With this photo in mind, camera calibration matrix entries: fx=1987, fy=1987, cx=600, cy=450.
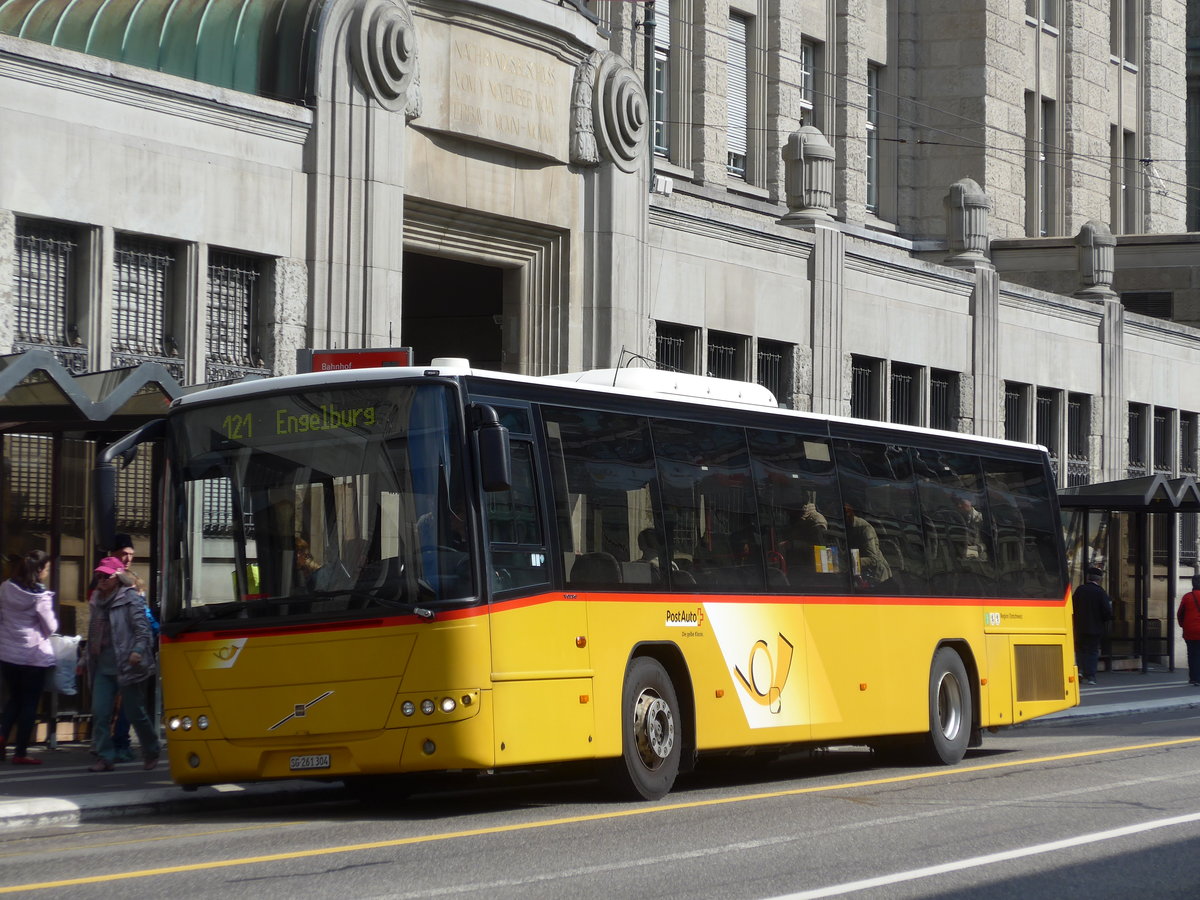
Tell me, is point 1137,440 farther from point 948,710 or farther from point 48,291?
point 48,291

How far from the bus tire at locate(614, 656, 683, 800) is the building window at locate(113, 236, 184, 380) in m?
7.91

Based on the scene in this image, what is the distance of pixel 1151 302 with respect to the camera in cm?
4400

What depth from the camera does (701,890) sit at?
884 centimetres

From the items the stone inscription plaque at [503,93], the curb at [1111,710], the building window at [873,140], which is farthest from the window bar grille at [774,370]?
the building window at [873,140]

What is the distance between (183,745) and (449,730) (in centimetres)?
194

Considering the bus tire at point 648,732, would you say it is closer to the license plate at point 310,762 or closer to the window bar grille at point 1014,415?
the license plate at point 310,762

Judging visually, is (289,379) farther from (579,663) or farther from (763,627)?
(763,627)

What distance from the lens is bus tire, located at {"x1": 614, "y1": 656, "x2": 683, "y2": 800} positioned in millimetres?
13039

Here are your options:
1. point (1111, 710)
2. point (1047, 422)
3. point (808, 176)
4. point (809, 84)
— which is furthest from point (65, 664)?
point (809, 84)

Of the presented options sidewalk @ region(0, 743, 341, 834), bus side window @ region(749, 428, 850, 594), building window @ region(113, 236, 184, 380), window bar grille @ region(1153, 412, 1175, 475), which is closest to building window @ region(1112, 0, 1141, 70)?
window bar grille @ region(1153, 412, 1175, 475)

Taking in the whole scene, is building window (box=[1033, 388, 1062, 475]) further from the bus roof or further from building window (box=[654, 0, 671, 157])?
the bus roof

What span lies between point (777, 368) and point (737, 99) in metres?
8.37

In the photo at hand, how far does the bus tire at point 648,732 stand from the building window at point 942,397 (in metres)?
20.4

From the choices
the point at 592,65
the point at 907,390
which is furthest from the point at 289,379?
the point at 907,390
